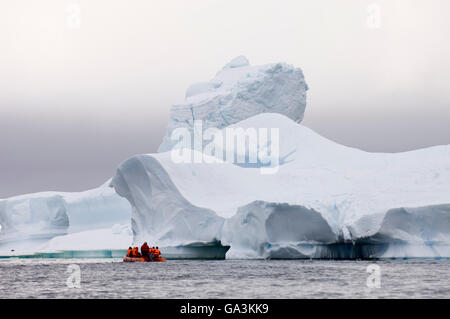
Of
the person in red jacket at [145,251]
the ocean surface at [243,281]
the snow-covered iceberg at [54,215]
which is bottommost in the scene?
the ocean surface at [243,281]

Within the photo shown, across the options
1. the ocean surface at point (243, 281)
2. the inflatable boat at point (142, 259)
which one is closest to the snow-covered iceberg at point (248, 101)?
the inflatable boat at point (142, 259)

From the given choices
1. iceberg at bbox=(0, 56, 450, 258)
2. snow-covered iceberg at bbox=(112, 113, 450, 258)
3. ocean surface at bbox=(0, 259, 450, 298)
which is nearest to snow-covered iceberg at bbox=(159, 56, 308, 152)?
iceberg at bbox=(0, 56, 450, 258)

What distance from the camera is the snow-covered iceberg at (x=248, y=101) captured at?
140 feet

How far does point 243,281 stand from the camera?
62.7ft

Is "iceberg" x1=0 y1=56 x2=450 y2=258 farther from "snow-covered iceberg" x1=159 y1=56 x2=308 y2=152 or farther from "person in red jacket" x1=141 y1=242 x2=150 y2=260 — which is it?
"snow-covered iceberg" x1=159 y1=56 x2=308 y2=152

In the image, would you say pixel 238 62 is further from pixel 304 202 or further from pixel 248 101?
pixel 304 202

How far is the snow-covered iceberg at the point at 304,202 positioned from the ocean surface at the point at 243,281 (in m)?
1.40

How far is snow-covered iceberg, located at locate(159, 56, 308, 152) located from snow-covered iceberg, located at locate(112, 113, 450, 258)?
890 centimetres

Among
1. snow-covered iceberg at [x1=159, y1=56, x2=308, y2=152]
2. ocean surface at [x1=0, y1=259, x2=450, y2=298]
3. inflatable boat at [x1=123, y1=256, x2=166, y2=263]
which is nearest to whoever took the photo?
ocean surface at [x1=0, y1=259, x2=450, y2=298]

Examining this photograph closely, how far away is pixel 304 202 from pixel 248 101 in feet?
52.9

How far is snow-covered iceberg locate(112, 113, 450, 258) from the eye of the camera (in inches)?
1040

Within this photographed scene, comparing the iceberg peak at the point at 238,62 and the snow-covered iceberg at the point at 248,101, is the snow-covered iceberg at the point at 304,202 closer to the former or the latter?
the snow-covered iceberg at the point at 248,101
